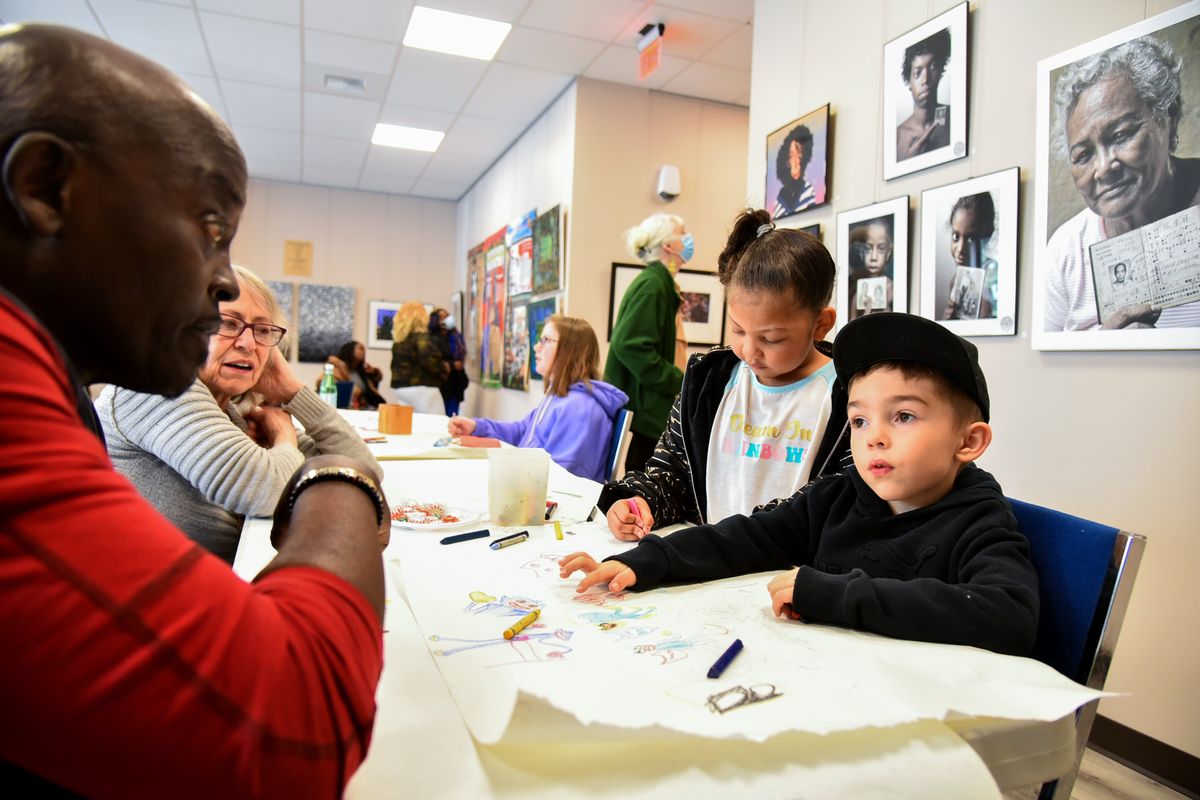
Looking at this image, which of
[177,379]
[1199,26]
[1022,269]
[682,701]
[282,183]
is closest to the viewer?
[177,379]

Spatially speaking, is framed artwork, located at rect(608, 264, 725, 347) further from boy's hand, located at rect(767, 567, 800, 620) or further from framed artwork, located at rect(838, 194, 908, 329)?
boy's hand, located at rect(767, 567, 800, 620)

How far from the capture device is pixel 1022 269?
2.07 metres

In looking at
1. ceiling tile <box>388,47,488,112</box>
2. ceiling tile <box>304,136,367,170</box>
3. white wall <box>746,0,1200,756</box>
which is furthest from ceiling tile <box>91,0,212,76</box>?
white wall <box>746,0,1200,756</box>

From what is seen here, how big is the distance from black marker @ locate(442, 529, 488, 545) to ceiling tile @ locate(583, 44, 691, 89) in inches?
156

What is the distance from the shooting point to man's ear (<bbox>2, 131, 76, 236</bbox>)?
1.19ft

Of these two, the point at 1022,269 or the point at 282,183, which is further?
the point at 282,183

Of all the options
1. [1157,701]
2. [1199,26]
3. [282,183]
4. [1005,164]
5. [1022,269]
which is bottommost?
[1157,701]

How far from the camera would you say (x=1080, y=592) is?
0.87 metres

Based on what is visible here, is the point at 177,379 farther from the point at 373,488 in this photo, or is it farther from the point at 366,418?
the point at 366,418

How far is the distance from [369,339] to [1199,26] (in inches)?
314

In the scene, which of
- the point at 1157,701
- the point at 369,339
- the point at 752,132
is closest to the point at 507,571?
the point at 1157,701

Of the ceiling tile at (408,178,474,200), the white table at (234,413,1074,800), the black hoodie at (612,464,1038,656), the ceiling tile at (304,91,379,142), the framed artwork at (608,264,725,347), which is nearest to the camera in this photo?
the white table at (234,413,1074,800)

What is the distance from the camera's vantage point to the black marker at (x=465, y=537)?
1.14 meters

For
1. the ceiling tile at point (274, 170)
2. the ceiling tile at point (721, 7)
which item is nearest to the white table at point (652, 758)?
the ceiling tile at point (721, 7)
